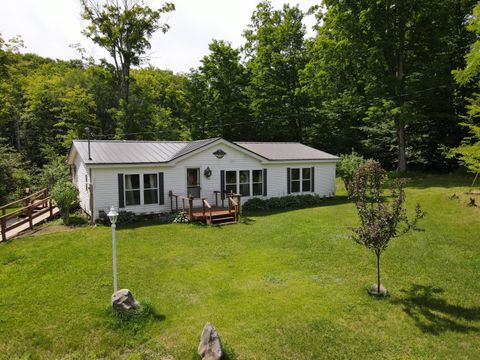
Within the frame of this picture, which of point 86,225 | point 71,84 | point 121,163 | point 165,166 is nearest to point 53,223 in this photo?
point 86,225

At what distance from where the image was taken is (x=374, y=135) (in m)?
28.5

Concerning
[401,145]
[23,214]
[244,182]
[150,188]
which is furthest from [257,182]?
[401,145]

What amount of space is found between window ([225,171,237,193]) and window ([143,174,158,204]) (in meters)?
3.82

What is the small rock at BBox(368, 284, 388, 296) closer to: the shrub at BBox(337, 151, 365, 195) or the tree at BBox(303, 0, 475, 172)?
the shrub at BBox(337, 151, 365, 195)

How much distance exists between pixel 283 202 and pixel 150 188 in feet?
24.3

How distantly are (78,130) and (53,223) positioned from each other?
2048 centimetres

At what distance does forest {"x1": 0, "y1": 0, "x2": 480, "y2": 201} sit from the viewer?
74.7 feet

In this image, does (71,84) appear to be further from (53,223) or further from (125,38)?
(53,223)

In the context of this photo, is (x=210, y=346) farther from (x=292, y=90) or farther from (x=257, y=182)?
(x=292, y=90)

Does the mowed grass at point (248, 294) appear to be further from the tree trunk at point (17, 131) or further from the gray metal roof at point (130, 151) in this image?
the tree trunk at point (17, 131)

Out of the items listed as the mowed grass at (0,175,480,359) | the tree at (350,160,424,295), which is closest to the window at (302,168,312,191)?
the mowed grass at (0,175,480,359)

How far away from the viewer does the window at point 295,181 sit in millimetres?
18844

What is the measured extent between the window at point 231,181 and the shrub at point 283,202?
45.2 inches

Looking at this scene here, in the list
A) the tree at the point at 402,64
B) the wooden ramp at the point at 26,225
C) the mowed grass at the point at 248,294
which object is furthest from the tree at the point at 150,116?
the mowed grass at the point at 248,294
